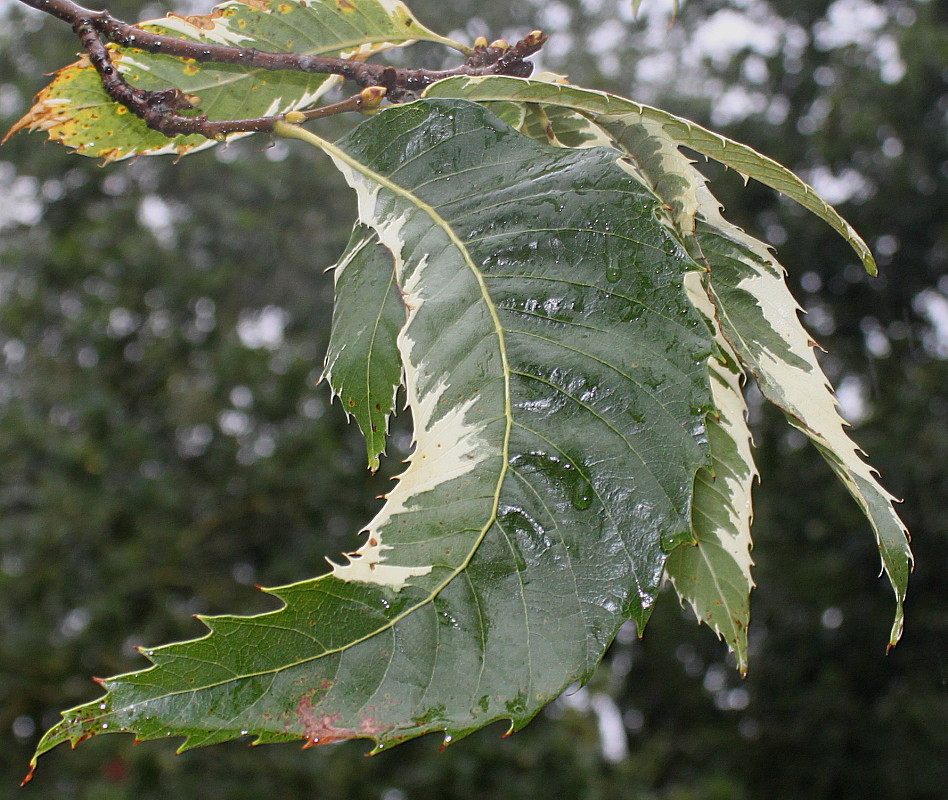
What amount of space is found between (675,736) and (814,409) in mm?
5451

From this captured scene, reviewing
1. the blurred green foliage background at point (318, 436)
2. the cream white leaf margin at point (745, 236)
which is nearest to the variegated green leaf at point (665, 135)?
the cream white leaf margin at point (745, 236)

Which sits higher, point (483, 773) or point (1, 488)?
point (1, 488)

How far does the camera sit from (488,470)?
1.27 feet

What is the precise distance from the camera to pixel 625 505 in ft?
1.25

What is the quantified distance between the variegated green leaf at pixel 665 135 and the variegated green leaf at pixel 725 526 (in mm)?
84

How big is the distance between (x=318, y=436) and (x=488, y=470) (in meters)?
2.99

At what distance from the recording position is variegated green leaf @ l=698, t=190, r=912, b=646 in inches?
15.4

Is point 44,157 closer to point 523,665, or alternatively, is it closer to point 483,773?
Result: point 483,773

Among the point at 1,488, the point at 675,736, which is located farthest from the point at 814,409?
the point at 675,736

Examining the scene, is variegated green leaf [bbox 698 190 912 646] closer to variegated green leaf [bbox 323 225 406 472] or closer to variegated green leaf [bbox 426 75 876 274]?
variegated green leaf [bbox 426 75 876 274]

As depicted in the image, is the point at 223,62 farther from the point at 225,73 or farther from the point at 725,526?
the point at 725,526

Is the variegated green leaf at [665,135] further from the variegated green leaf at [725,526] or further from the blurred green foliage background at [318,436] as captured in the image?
the blurred green foliage background at [318,436]

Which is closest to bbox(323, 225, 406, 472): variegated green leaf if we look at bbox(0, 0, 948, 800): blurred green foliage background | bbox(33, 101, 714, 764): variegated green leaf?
bbox(33, 101, 714, 764): variegated green leaf

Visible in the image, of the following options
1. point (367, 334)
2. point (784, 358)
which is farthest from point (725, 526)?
point (367, 334)
